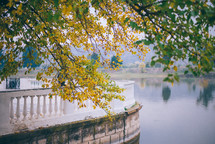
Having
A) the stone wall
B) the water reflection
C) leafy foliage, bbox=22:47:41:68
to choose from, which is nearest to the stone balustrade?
the stone wall

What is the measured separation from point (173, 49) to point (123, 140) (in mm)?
5043

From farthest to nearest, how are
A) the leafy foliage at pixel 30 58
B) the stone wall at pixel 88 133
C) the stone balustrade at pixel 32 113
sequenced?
the stone wall at pixel 88 133 → the stone balustrade at pixel 32 113 → the leafy foliage at pixel 30 58

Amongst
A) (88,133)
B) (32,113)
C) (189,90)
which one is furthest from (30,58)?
(189,90)

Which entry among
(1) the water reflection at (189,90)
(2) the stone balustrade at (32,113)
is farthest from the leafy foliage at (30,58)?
(1) the water reflection at (189,90)

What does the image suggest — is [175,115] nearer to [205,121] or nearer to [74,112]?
[205,121]

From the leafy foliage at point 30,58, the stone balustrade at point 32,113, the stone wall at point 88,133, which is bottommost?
the stone wall at point 88,133

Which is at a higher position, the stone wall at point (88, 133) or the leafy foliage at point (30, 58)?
the leafy foliage at point (30, 58)

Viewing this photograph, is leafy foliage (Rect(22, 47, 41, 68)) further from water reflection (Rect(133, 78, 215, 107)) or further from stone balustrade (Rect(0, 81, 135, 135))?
water reflection (Rect(133, 78, 215, 107))

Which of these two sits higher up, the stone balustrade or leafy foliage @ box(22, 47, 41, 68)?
leafy foliage @ box(22, 47, 41, 68)

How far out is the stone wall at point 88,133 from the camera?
14.5 feet

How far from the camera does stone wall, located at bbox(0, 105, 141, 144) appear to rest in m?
4.41

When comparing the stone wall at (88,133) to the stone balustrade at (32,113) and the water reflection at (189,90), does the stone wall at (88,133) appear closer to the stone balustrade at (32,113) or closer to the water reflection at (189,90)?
the stone balustrade at (32,113)

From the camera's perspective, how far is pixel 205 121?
1408 cm

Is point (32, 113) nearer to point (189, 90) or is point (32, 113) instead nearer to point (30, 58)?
point (30, 58)
